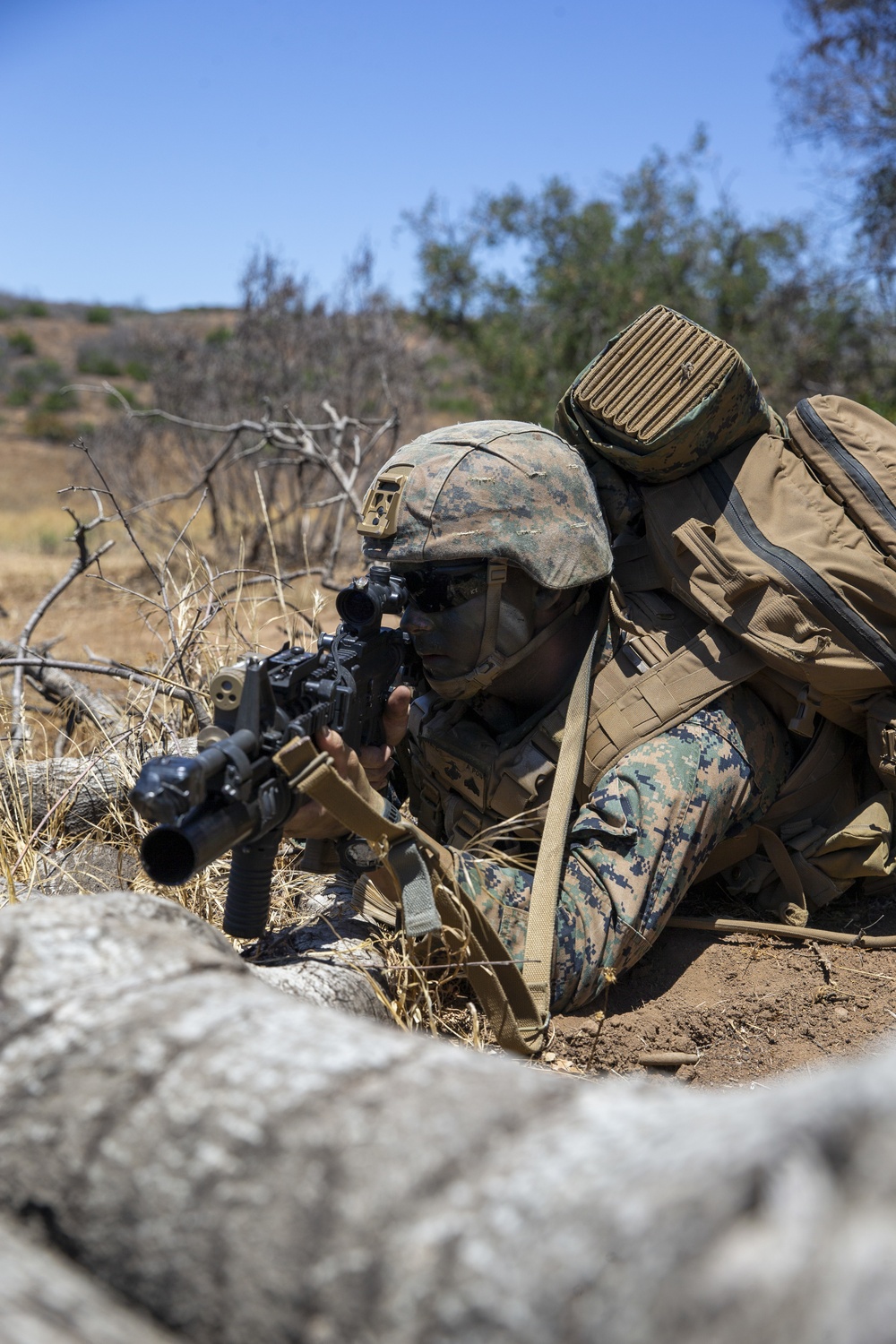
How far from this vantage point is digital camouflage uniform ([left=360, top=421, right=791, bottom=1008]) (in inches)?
111

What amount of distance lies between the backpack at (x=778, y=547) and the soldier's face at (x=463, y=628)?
410 mm

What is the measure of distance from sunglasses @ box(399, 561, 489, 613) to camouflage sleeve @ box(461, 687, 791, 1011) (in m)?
0.62

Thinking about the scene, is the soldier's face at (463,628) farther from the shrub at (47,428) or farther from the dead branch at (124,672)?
the shrub at (47,428)

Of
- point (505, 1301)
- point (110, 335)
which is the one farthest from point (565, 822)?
point (110, 335)

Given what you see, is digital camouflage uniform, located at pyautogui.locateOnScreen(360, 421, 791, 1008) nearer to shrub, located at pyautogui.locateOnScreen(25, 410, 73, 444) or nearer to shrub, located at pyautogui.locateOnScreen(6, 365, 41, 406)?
shrub, located at pyautogui.locateOnScreen(25, 410, 73, 444)

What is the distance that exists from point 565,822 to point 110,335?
43995mm

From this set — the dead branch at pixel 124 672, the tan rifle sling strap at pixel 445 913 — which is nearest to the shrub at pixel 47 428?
the dead branch at pixel 124 672

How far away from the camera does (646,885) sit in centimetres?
286

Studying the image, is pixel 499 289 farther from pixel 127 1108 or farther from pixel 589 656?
pixel 127 1108

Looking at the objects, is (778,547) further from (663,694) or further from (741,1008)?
(741,1008)

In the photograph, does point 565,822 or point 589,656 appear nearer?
point 565,822

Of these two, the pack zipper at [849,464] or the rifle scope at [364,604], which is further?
the pack zipper at [849,464]

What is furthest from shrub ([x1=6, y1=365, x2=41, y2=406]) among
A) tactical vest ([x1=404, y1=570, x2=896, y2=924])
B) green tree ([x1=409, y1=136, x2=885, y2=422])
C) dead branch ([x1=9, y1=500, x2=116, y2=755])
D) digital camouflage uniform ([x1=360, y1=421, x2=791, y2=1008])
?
digital camouflage uniform ([x1=360, y1=421, x2=791, y2=1008])

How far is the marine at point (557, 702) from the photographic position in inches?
112
